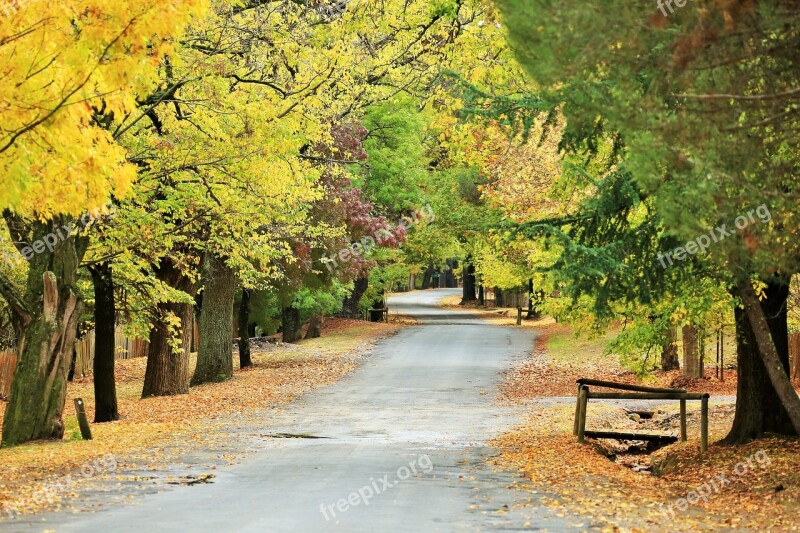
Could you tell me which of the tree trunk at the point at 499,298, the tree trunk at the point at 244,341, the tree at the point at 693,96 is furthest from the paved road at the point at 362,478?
the tree trunk at the point at 499,298

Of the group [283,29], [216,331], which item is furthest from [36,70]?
[216,331]

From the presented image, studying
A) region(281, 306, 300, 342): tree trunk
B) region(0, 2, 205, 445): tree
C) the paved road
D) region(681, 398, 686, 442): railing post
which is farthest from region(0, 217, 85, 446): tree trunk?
region(281, 306, 300, 342): tree trunk

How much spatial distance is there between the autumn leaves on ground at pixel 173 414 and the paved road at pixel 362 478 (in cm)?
114

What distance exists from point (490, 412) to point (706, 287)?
925 cm

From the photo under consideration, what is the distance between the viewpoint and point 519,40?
28.9 ft

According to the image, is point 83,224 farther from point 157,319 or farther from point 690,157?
point 690,157

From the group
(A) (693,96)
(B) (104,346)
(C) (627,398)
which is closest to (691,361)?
(C) (627,398)

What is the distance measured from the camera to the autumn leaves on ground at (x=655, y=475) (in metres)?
10.6

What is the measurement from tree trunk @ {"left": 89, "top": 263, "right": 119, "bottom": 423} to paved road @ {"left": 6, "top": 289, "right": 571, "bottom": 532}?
11.8 ft

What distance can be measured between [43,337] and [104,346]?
16.6 ft

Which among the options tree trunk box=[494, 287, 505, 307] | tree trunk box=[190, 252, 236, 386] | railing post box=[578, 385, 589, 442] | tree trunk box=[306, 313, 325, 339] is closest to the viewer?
railing post box=[578, 385, 589, 442]

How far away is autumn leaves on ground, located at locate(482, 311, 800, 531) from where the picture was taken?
1062 centimetres

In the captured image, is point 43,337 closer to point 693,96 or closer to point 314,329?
point 693,96

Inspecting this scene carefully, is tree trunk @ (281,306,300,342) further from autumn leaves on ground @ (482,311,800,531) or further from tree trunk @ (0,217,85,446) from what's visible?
tree trunk @ (0,217,85,446)
